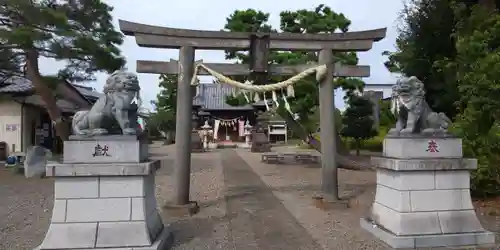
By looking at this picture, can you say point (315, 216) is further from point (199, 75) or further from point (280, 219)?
point (199, 75)

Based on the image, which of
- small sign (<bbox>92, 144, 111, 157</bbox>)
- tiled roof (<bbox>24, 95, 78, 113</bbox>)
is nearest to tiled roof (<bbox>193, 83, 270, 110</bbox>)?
tiled roof (<bbox>24, 95, 78, 113</bbox>)

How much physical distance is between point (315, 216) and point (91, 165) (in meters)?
4.30

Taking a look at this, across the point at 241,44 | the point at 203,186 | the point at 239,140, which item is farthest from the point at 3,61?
the point at 239,140

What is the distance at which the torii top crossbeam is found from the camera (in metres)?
7.88

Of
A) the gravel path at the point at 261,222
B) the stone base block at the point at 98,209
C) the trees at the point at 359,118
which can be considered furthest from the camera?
the trees at the point at 359,118

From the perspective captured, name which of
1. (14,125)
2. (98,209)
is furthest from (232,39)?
(14,125)

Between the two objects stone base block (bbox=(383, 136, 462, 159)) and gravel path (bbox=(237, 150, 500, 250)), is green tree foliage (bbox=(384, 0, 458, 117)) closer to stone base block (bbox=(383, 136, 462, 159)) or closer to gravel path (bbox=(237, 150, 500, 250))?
gravel path (bbox=(237, 150, 500, 250))

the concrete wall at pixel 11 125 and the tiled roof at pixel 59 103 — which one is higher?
the tiled roof at pixel 59 103

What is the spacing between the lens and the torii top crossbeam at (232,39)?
7.88 metres

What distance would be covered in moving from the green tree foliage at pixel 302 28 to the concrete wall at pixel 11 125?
37.3 feet

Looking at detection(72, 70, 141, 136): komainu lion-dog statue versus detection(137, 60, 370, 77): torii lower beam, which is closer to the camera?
detection(72, 70, 141, 136): komainu lion-dog statue

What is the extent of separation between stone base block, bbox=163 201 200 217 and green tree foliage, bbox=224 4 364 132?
7.41 metres

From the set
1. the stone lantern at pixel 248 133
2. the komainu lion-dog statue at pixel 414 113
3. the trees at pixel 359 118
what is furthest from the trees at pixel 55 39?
the stone lantern at pixel 248 133

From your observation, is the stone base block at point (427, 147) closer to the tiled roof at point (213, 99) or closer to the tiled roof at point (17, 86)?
the tiled roof at point (17, 86)
